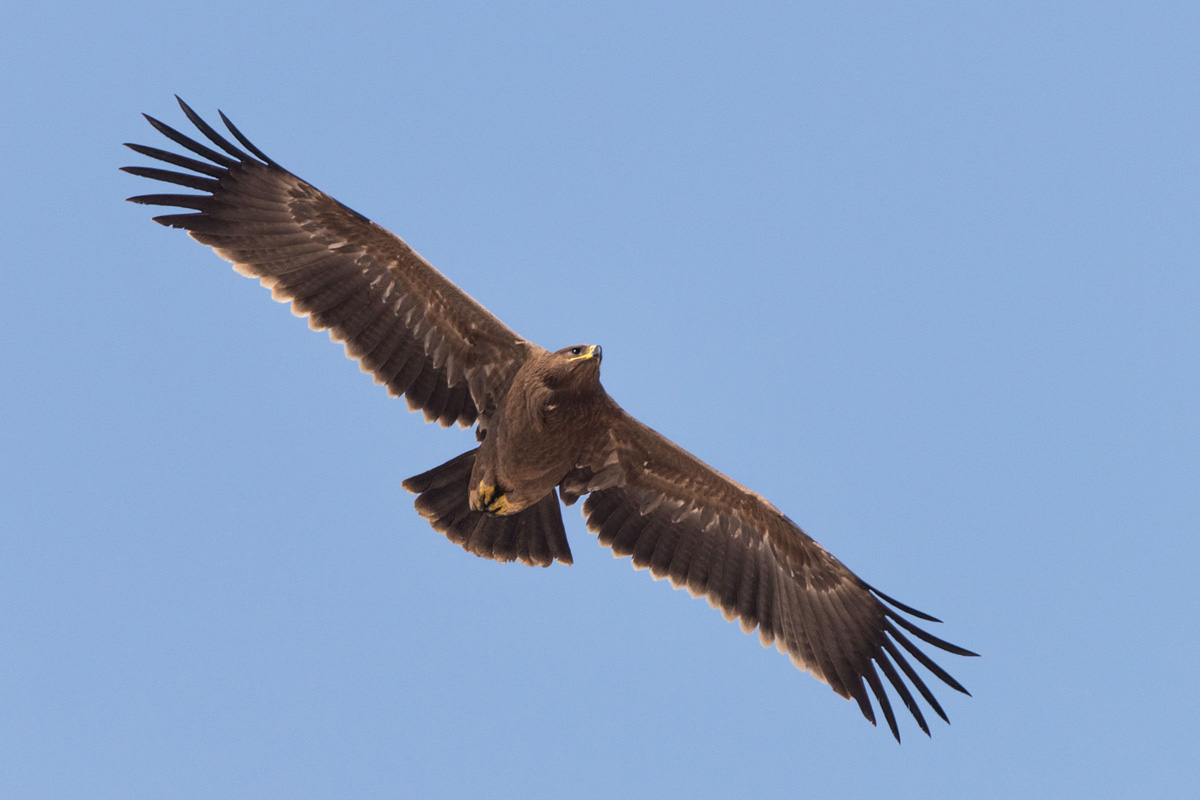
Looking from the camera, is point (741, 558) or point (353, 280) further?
point (741, 558)

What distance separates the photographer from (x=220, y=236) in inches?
456

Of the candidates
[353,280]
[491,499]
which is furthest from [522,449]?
[353,280]

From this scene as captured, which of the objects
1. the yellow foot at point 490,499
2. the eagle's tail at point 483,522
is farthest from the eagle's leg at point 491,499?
the eagle's tail at point 483,522

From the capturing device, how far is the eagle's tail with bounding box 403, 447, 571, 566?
12055 millimetres

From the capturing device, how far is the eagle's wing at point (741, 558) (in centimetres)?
1205

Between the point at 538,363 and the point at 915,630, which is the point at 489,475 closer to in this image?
the point at 538,363

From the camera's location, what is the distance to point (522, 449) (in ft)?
37.1

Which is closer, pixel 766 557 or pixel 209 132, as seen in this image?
pixel 209 132

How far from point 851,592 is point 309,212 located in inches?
224

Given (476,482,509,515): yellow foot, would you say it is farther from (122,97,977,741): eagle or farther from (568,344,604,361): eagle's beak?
(568,344,604,361): eagle's beak

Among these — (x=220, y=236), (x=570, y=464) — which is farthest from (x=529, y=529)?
(x=220, y=236)

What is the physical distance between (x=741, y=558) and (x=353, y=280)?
419cm

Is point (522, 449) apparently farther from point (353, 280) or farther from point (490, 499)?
point (353, 280)

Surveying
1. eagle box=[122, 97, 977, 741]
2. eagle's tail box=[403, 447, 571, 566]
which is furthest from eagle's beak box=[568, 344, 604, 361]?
eagle's tail box=[403, 447, 571, 566]
